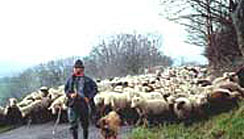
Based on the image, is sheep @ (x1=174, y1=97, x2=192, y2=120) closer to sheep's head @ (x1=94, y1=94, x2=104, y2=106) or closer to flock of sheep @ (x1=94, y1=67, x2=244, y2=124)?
flock of sheep @ (x1=94, y1=67, x2=244, y2=124)

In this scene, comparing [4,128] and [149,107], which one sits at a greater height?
[149,107]

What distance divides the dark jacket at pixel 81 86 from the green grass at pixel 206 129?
1933mm

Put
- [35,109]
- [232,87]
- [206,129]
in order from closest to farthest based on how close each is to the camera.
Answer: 1. [206,129]
2. [232,87]
3. [35,109]

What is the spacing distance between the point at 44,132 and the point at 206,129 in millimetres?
5823

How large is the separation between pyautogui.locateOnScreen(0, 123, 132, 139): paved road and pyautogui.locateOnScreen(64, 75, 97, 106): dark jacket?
2032 mm

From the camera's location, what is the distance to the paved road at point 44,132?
1308cm

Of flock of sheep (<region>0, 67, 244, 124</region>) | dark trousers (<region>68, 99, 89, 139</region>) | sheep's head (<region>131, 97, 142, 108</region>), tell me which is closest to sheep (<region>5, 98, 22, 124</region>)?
flock of sheep (<region>0, 67, 244, 124</region>)

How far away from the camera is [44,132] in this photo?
1493cm

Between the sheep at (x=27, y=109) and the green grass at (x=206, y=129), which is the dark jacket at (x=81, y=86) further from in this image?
the sheep at (x=27, y=109)

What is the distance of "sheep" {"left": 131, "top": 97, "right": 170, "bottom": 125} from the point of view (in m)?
13.2

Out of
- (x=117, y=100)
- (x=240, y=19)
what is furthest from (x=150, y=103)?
(x=240, y=19)

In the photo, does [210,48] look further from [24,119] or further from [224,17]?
[24,119]

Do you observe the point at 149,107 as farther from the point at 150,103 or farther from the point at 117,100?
the point at 117,100

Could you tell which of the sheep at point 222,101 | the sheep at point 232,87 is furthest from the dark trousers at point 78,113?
the sheep at point 232,87
